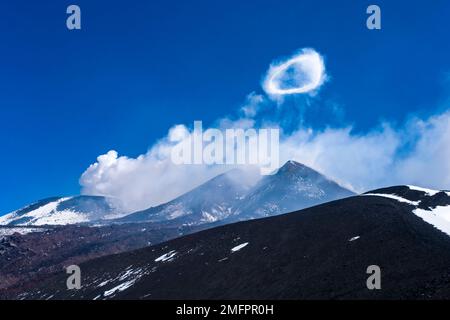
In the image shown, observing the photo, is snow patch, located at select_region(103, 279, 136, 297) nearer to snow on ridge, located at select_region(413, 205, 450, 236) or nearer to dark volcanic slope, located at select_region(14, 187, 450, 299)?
dark volcanic slope, located at select_region(14, 187, 450, 299)

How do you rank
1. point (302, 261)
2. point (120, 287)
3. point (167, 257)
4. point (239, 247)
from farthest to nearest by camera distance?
point (167, 257) → point (239, 247) → point (120, 287) → point (302, 261)

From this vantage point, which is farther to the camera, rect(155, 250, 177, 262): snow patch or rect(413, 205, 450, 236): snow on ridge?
rect(155, 250, 177, 262): snow patch

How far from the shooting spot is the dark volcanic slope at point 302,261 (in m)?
45.3

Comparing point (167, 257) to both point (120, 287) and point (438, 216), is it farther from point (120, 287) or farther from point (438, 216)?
point (438, 216)

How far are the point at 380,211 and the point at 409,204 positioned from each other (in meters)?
6.88

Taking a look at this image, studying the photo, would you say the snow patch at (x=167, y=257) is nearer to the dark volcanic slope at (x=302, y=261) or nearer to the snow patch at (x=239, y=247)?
the dark volcanic slope at (x=302, y=261)

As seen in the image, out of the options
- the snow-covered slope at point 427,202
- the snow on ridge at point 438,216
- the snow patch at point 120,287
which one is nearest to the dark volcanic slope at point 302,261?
the snow patch at point 120,287

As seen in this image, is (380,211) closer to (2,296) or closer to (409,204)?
(409,204)

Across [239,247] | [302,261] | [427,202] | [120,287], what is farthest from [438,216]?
[120,287]

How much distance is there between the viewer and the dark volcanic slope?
45.3m

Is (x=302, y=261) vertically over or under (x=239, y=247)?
under

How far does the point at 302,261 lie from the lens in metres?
60.7

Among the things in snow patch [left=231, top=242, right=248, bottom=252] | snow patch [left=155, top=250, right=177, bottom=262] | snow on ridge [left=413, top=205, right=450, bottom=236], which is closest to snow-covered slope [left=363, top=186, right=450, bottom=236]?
snow on ridge [left=413, top=205, right=450, bottom=236]

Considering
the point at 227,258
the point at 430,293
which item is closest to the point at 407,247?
the point at 430,293
